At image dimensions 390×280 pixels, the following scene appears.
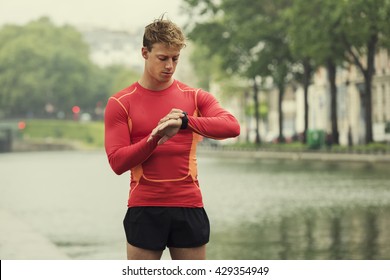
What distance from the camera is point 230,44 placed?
250ft

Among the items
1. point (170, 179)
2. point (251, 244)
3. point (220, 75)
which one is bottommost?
point (251, 244)

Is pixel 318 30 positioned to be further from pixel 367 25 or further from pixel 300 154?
pixel 300 154

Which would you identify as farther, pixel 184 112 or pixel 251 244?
pixel 251 244

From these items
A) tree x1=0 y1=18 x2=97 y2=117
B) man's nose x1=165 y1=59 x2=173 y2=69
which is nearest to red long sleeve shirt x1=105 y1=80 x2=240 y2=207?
man's nose x1=165 y1=59 x2=173 y2=69

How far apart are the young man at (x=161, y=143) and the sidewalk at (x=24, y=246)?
24.2 feet

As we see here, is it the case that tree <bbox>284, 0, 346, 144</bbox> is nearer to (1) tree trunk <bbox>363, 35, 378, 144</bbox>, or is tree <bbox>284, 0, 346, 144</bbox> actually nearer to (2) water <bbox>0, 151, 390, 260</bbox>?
(1) tree trunk <bbox>363, 35, 378, 144</bbox>

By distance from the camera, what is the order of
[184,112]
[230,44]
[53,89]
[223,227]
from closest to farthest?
[184,112] → [223,227] → [230,44] → [53,89]

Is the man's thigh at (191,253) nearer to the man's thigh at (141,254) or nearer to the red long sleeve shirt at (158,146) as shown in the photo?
the man's thigh at (141,254)

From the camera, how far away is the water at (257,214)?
1466cm

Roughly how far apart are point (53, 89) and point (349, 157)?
11792 cm

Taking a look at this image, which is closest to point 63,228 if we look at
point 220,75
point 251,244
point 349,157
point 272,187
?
point 251,244
